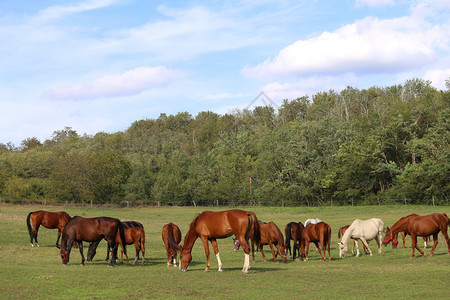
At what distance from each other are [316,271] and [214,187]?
73.4m

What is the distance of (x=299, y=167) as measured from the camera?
256 ft

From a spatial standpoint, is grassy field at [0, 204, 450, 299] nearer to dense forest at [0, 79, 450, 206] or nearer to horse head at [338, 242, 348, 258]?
horse head at [338, 242, 348, 258]

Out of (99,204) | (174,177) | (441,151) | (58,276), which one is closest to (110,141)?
(174,177)

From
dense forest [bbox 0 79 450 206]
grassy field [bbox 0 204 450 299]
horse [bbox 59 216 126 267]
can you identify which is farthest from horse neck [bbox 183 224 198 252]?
dense forest [bbox 0 79 450 206]

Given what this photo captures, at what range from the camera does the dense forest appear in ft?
211

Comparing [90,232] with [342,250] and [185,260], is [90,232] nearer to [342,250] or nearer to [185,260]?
[185,260]

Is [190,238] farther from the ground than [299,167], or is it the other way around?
[299,167]

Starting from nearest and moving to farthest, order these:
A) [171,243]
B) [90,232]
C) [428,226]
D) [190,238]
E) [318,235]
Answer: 1. [190,238]
2. [171,243]
3. [90,232]
4. [428,226]
5. [318,235]

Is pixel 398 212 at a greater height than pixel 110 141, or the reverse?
pixel 110 141

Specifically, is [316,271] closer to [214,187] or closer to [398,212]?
[398,212]

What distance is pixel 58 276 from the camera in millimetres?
13445

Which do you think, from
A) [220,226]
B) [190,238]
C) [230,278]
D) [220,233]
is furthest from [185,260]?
[230,278]

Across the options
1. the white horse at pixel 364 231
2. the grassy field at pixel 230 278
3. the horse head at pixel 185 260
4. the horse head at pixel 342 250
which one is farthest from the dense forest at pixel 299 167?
the horse head at pixel 185 260

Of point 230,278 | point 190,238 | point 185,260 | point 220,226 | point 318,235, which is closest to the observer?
point 230,278
